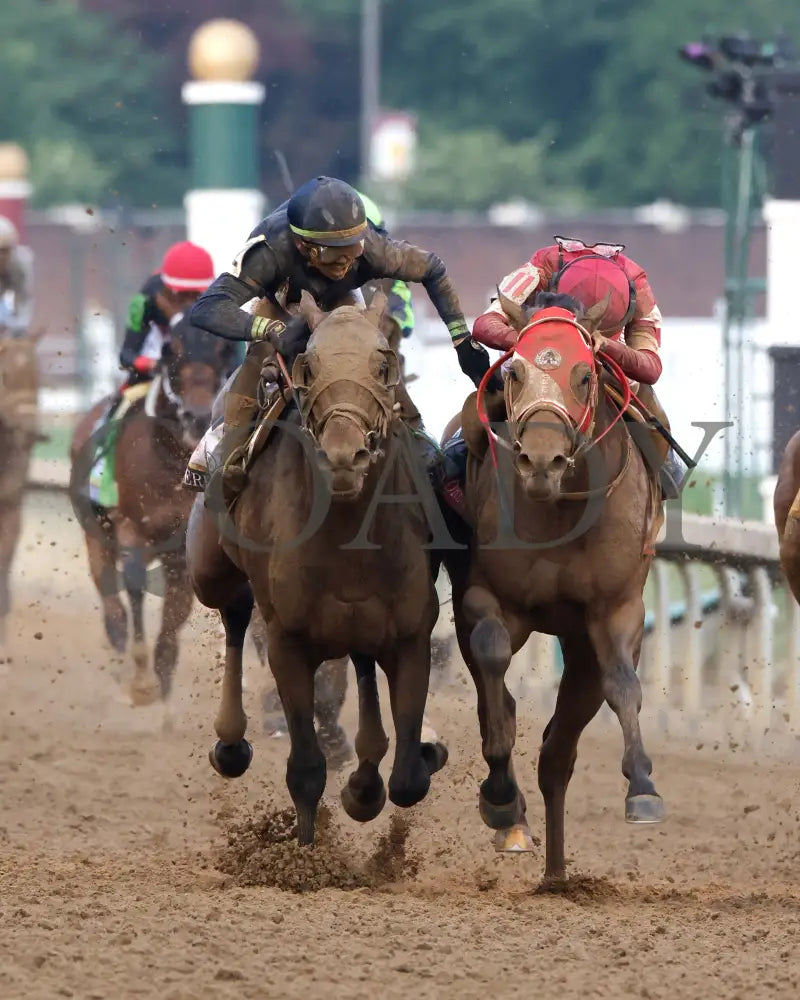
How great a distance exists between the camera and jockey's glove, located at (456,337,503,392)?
22.6 feet

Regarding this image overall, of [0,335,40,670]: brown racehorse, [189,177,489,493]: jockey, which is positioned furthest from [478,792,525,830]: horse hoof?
[0,335,40,670]: brown racehorse

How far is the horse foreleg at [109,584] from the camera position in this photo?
10734 millimetres

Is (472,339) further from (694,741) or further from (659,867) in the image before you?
(694,741)

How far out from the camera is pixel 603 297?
6.74m

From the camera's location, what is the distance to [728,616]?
32.8 ft

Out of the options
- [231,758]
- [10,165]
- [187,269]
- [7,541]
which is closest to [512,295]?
[231,758]

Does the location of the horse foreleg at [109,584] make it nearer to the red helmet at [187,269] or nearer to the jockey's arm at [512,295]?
the red helmet at [187,269]

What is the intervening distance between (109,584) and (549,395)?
196 inches

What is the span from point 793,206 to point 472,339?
4995 millimetres

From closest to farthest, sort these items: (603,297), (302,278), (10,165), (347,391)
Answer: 1. (347,391)
2. (603,297)
3. (302,278)
4. (10,165)

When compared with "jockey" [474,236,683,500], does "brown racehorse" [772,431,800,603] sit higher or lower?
lower

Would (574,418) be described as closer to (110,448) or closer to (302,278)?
(302,278)

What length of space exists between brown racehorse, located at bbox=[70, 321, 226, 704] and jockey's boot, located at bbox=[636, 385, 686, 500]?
336cm

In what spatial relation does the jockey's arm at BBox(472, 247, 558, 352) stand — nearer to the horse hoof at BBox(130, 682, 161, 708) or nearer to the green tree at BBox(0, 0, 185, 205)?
the horse hoof at BBox(130, 682, 161, 708)
